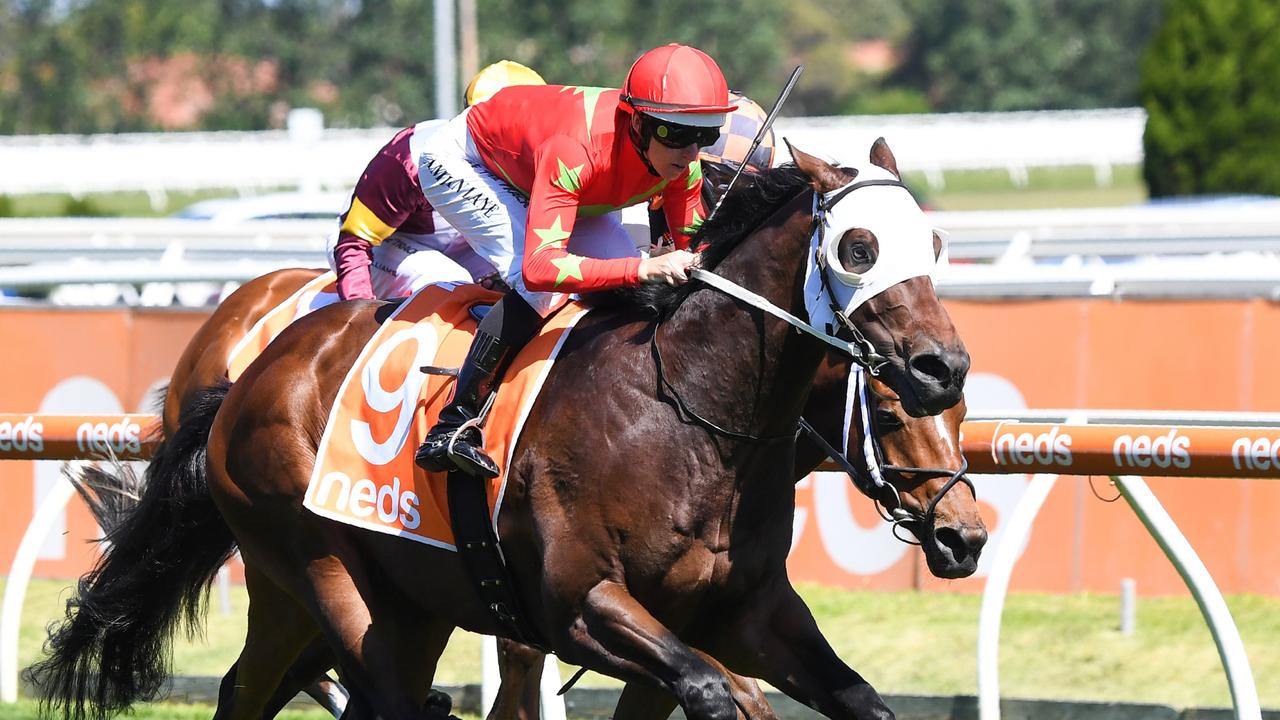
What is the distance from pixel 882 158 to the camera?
371cm

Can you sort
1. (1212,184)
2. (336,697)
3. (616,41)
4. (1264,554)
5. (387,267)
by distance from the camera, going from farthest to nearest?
(616,41), (1212,184), (1264,554), (387,267), (336,697)

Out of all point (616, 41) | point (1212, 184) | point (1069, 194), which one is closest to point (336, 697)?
point (1212, 184)

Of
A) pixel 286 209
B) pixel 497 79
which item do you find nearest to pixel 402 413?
pixel 497 79

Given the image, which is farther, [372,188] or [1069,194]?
[1069,194]

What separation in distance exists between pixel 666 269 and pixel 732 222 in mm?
218

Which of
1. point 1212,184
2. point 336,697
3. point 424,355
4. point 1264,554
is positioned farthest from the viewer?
point 1212,184

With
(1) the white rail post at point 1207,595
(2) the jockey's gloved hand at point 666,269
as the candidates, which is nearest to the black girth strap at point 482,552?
(2) the jockey's gloved hand at point 666,269

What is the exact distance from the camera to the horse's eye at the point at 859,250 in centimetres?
345

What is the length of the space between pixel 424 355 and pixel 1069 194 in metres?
27.3

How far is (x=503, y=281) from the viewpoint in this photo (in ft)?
14.7


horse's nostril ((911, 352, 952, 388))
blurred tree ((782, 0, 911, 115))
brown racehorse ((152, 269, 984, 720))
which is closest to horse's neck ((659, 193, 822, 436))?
brown racehorse ((152, 269, 984, 720))

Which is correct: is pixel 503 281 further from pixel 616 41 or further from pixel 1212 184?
pixel 616 41

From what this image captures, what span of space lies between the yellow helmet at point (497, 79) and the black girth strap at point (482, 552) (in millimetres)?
1628

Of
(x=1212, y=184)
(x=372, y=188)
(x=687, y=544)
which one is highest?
(x=1212, y=184)
